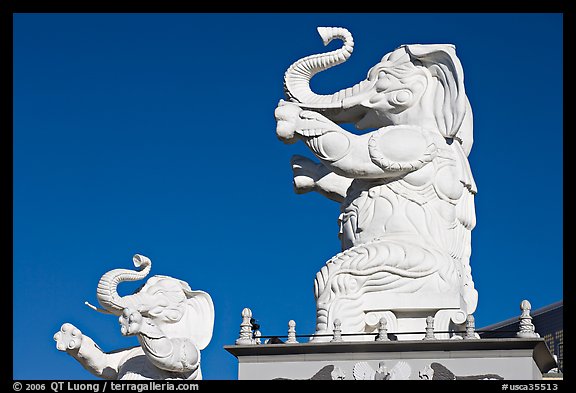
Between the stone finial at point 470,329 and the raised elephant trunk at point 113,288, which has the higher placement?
the raised elephant trunk at point 113,288

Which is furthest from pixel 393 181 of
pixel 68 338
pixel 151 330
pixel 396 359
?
pixel 68 338

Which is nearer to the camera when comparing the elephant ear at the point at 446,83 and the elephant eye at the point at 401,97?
the elephant ear at the point at 446,83

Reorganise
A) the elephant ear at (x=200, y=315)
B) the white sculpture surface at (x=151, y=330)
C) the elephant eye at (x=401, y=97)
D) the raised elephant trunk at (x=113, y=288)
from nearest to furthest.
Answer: the white sculpture surface at (x=151, y=330)
the raised elephant trunk at (x=113, y=288)
the elephant ear at (x=200, y=315)
the elephant eye at (x=401, y=97)

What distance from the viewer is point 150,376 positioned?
1895 cm

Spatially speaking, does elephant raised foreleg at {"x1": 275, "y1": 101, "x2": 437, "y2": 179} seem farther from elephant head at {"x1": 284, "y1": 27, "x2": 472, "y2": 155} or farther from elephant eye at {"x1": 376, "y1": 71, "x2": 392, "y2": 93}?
elephant eye at {"x1": 376, "y1": 71, "x2": 392, "y2": 93}

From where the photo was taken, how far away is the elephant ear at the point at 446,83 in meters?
19.6

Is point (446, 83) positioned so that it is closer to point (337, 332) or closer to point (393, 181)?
point (393, 181)

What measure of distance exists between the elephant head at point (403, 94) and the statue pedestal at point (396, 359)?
366cm

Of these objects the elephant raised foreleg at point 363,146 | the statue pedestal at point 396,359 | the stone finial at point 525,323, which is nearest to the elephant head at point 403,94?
the elephant raised foreleg at point 363,146

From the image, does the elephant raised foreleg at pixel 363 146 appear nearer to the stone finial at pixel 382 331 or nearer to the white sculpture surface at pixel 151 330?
the stone finial at pixel 382 331

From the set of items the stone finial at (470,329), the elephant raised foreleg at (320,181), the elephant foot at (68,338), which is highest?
the elephant raised foreleg at (320,181)
